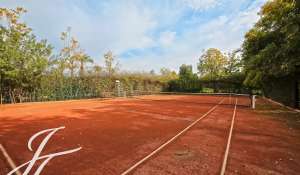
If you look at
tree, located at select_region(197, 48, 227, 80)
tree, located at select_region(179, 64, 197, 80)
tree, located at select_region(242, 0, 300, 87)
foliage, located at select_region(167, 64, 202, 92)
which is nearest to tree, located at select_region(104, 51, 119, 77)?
foliage, located at select_region(167, 64, 202, 92)

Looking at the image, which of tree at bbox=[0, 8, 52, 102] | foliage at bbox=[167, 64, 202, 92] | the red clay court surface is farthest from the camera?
foliage at bbox=[167, 64, 202, 92]

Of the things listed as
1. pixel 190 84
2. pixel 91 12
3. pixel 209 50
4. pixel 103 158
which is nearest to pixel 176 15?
pixel 91 12

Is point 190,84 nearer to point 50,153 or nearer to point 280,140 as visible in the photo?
point 280,140

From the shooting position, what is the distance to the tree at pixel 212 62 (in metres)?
36.4

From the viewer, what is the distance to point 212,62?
3728 cm

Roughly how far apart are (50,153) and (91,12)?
504 inches

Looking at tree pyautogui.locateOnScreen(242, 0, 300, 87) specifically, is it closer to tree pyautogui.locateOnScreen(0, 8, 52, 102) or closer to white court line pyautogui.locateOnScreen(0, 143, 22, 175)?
white court line pyautogui.locateOnScreen(0, 143, 22, 175)

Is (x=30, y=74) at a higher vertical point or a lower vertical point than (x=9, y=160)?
higher

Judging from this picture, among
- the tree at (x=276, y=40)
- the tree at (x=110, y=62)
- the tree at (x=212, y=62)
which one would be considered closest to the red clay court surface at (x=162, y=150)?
the tree at (x=276, y=40)

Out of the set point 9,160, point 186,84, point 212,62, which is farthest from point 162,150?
point 212,62

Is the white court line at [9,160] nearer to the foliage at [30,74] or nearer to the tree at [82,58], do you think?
the foliage at [30,74]

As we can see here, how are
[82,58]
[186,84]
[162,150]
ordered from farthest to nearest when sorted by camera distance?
[186,84] < [82,58] < [162,150]

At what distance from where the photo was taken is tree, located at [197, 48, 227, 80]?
36406 millimetres

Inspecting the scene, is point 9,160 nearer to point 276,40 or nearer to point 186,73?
point 276,40
